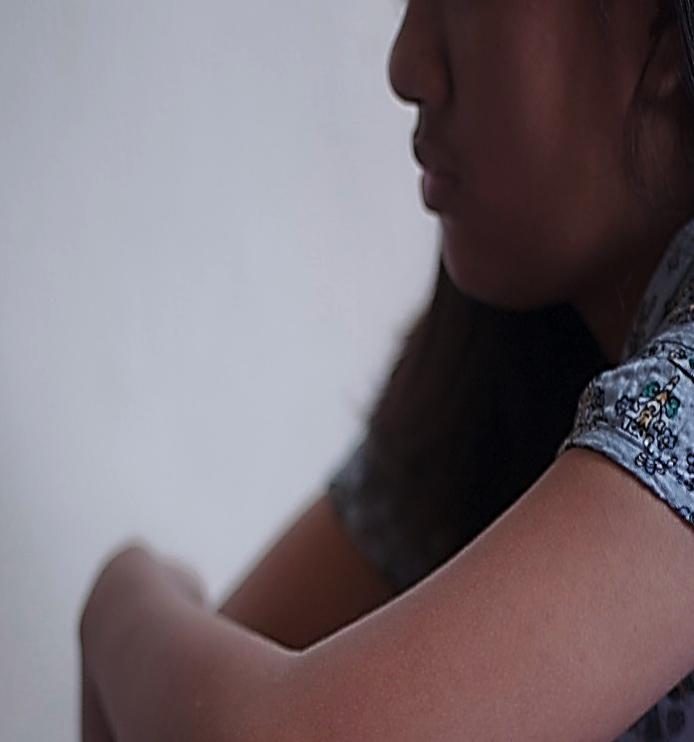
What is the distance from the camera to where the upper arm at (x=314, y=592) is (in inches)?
31.0

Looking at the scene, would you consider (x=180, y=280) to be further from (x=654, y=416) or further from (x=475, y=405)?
(x=654, y=416)

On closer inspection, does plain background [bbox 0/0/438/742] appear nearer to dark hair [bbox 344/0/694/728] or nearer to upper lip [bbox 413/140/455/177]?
dark hair [bbox 344/0/694/728]

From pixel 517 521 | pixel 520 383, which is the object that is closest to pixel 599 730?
pixel 517 521

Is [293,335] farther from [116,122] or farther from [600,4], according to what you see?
[600,4]

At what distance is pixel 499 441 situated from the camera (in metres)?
0.79

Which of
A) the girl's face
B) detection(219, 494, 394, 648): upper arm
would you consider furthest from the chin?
detection(219, 494, 394, 648): upper arm

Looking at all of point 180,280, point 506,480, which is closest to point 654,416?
point 506,480

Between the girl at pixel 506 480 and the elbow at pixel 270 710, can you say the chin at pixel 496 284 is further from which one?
the elbow at pixel 270 710

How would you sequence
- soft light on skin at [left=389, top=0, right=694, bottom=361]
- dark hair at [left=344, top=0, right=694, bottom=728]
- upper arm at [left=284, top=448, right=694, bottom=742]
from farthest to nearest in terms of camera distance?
dark hair at [left=344, top=0, right=694, bottom=728], soft light on skin at [left=389, top=0, right=694, bottom=361], upper arm at [left=284, top=448, right=694, bottom=742]

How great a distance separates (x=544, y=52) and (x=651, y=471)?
208 millimetres

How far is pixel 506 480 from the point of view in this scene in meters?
0.79

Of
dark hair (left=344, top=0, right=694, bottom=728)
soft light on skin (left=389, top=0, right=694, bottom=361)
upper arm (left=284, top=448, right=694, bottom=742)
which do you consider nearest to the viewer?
upper arm (left=284, top=448, right=694, bottom=742)

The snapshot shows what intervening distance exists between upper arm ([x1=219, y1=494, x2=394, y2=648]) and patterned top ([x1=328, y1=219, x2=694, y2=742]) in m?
0.26

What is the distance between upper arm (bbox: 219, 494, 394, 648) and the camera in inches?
31.0
